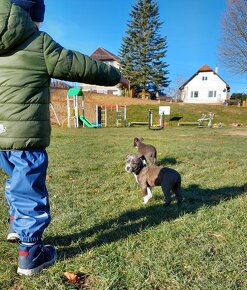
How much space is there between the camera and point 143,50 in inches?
1903

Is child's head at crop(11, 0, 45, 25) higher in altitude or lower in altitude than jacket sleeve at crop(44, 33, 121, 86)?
higher

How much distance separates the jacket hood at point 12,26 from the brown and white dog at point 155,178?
2676 millimetres

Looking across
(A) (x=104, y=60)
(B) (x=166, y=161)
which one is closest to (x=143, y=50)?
(A) (x=104, y=60)

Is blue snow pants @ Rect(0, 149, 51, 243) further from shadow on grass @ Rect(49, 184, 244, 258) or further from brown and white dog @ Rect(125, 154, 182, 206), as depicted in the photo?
brown and white dog @ Rect(125, 154, 182, 206)

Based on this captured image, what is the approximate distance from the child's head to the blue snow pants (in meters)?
1.03

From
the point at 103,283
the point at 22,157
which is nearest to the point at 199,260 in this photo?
the point at 103,283

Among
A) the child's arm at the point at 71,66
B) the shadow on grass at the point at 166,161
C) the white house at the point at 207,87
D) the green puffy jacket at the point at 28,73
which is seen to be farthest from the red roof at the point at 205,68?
the green puffy jacket at the point at 28,73

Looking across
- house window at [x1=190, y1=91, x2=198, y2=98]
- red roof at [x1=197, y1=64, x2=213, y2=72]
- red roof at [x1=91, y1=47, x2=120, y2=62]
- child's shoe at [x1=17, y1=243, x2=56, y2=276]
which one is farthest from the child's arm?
house window at [x1=190, y1=91, x2=198, y2=98]

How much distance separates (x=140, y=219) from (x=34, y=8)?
2.47m

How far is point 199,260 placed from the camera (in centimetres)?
251

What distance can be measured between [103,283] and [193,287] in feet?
2.13

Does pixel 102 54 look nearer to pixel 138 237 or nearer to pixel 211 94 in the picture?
pixel 211 94

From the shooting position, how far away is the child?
6.97 ft

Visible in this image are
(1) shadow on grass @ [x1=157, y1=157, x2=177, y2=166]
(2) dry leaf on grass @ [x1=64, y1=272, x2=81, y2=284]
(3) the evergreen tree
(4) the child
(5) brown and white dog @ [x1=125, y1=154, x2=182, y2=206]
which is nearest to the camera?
(4) the child
